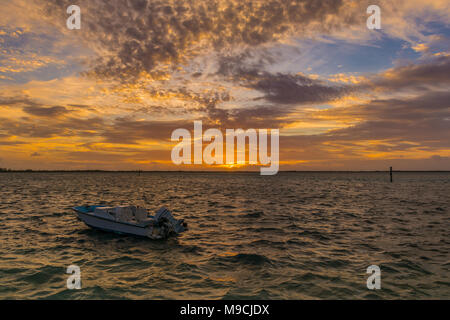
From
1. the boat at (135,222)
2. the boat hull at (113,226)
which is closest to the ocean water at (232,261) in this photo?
the boat hull at (113,226)

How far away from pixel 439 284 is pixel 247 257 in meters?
8.85

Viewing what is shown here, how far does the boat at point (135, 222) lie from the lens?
66.9 ft

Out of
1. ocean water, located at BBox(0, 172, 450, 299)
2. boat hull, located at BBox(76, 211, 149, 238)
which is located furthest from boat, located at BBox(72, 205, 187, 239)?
ocean water, located at BBox(0, 172, 450, 299)

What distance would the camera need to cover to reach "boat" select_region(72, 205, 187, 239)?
2041 cm

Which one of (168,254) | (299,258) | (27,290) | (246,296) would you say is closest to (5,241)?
(27,290)

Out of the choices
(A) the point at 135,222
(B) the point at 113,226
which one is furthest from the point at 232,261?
(B) the point at 113,226

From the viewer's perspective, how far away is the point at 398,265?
14297 mm

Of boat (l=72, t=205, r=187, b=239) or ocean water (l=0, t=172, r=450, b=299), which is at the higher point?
boat (l=72, t=205, r=187, b=239)

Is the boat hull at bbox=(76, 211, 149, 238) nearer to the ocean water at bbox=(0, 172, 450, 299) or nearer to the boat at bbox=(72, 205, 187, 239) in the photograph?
the boat at bbox=(72, 205, 187, 239)

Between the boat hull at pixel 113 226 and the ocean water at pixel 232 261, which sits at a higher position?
the boat hull at pixel 113 226

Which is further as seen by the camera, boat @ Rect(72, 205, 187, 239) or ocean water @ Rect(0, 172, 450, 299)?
boat @ Rect(72, 205, 187, 239)

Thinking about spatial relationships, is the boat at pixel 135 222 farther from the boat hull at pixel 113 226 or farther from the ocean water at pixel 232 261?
the ocean water at pixel 232 261

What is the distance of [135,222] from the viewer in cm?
2155

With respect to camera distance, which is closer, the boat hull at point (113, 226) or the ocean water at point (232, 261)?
the ocean water at point (232, 261)
